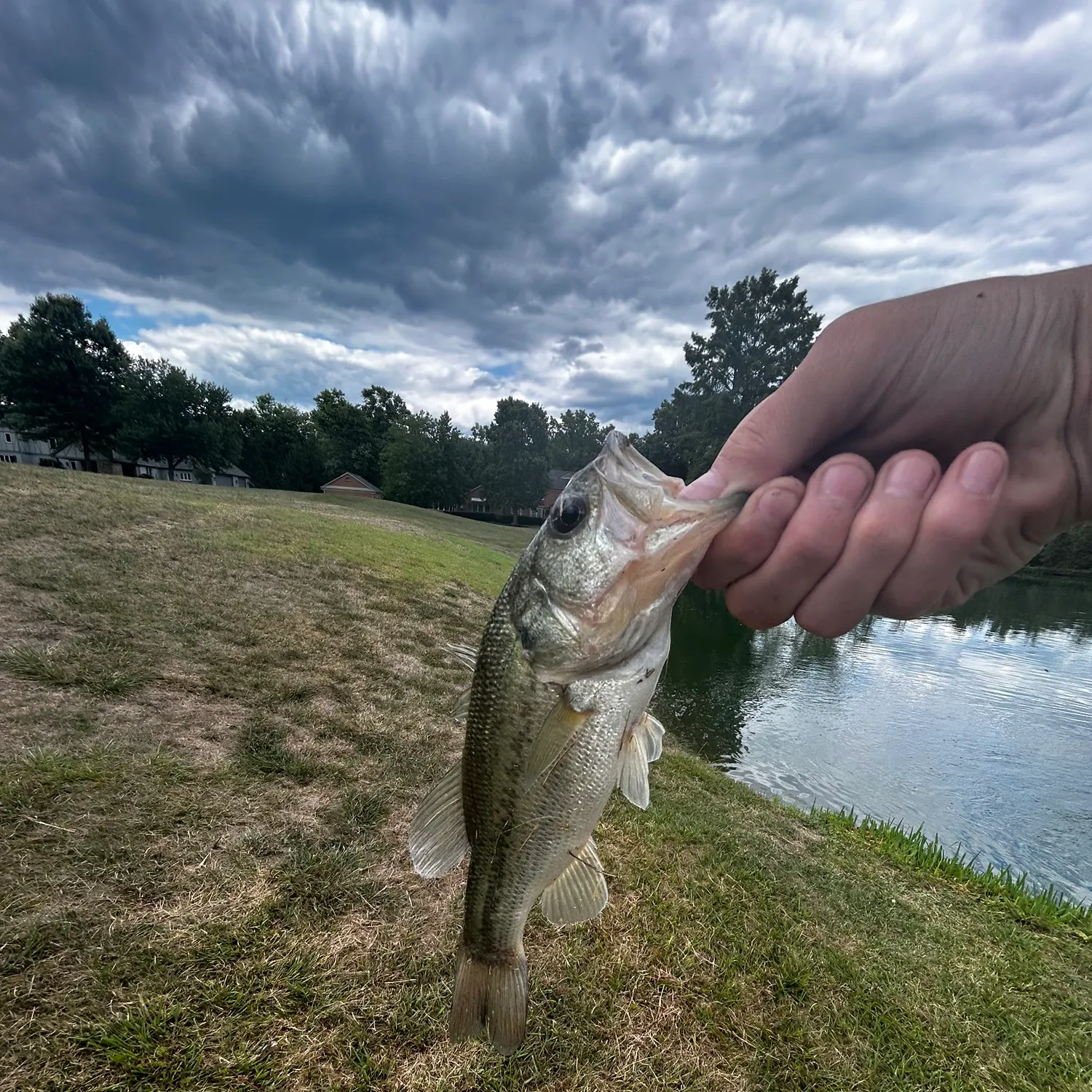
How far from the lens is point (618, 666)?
5.59 ft

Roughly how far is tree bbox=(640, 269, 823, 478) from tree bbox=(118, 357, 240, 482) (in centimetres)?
4000

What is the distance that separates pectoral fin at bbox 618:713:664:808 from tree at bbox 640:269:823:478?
40476 millimetres

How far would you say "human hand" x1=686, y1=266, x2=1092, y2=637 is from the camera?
5.90ft

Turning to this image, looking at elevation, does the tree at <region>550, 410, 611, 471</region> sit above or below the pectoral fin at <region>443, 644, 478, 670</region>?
above

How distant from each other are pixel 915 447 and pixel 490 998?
8.42ft

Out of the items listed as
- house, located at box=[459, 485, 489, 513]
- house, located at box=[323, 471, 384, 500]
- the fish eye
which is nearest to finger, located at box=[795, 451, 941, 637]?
the fish eye

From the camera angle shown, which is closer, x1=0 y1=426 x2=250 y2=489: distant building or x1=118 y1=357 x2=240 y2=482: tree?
x1=118 y1=357 x2=240 y2=482: tree

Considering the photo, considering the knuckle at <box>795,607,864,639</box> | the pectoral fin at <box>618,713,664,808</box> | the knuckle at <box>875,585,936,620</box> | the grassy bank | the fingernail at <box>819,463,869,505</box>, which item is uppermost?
the fingernail at <box>819,463,869,505</box>

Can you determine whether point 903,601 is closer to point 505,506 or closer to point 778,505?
point 778,505

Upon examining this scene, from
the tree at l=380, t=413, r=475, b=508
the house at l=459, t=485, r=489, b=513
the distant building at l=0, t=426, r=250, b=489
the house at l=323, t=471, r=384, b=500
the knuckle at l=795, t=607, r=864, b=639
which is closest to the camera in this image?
the knuckle at l=795, t=607, r=864, b=639

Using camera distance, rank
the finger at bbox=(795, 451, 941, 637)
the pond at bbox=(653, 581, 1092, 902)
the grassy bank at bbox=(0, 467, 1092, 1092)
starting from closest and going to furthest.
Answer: the finger at bbox=(795, 451, 941, 637), the grassy bank at bbox=(0, 467, 1092, 1092), the pond at bbox=(653, 581, 1092, 902)

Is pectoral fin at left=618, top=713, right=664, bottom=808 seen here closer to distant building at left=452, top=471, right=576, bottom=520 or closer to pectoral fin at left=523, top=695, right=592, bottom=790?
pectoral fin at left=523, top=695, right=592, bottom=790

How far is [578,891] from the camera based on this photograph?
1.93 meters

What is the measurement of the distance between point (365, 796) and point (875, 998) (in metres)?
3.73
